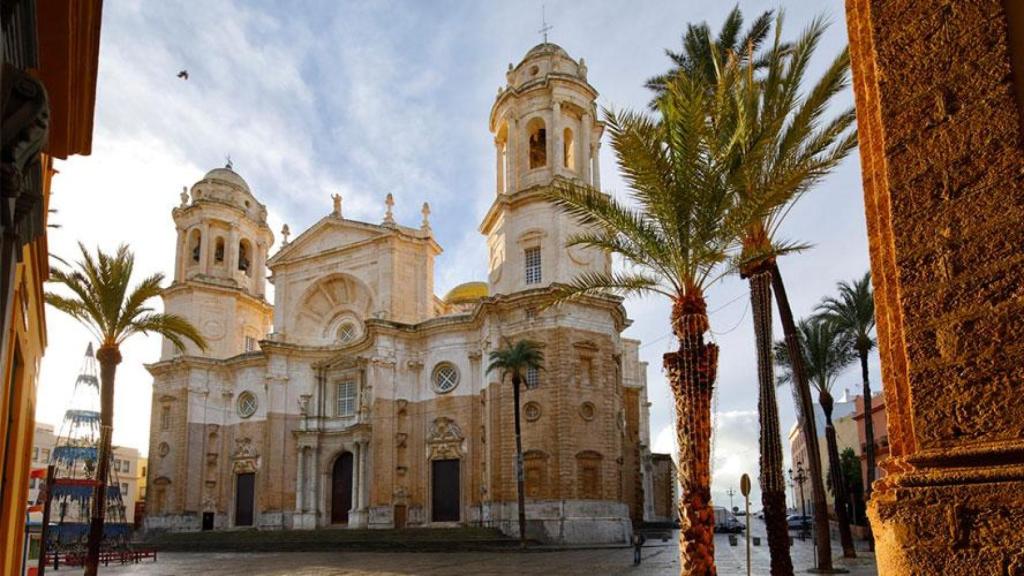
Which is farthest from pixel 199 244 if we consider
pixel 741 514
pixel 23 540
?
pixel 741 514

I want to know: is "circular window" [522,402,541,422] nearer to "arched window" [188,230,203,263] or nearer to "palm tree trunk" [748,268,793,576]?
"palm tree trunk" [748,268,793,576]

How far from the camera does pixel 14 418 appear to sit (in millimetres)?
10047

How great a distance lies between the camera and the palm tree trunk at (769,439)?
14.6m

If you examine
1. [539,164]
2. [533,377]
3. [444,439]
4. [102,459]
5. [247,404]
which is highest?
[539,164]

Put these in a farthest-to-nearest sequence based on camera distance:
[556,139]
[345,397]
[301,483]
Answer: [345,397] < [301,483] < [556,139]

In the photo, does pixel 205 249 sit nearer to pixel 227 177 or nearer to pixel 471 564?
pixel 227 177

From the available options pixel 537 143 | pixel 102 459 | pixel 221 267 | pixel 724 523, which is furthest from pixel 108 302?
pixel 724 523

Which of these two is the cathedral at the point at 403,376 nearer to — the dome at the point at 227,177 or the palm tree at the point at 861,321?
the dome at the point at 227,177

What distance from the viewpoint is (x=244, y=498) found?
43656mm

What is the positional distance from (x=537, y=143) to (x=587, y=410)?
1361 centimetres

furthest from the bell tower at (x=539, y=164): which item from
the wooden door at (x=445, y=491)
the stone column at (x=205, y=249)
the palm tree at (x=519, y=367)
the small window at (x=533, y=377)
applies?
the stone column at (x=205, y=249)

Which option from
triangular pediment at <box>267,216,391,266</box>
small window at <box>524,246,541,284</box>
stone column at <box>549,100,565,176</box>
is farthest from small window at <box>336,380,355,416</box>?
stone column at <box>549,100,565,176</box>

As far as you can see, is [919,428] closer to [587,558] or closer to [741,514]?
[587,558]

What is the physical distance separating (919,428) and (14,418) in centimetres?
1009
